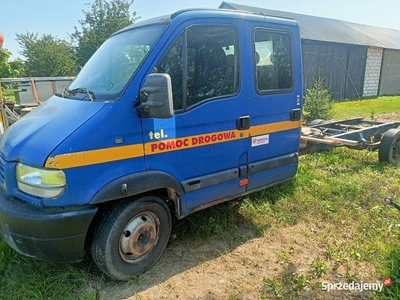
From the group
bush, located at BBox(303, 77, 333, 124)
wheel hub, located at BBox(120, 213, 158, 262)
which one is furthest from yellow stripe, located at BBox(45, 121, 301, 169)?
bush, located at BBox(303, 77, 333, 124)

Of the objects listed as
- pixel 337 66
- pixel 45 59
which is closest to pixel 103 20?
pixel 45 59

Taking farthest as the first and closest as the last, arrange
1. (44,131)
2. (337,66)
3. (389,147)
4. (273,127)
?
(337,66), (389,147), (273,127), (44,131)

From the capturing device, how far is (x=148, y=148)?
2.97 meters

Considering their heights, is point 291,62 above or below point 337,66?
above

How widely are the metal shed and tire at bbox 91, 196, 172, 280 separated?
53.2 ft

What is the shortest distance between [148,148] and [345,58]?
69.7 ft

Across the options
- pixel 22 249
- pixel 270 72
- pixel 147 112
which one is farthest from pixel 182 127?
pixel 22 249

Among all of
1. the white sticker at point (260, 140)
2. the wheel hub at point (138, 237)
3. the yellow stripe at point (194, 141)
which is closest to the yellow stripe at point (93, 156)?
the yellow stripe at point (194, 141)

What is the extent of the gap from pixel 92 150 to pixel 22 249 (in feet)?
3.60

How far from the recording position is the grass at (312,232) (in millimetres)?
2979

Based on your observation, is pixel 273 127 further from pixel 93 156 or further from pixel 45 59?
pixel 45 59

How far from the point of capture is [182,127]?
10.4ft

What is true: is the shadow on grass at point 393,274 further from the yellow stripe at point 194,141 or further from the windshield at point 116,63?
the windshield at point 116,63

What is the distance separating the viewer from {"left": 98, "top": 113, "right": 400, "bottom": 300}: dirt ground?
2943 millimetres
